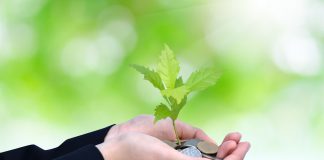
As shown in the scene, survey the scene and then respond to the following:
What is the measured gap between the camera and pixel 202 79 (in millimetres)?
1126

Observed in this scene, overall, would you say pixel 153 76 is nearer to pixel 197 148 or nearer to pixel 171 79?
pixel 171 79

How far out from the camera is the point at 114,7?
207cm

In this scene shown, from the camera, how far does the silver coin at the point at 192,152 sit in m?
1.16

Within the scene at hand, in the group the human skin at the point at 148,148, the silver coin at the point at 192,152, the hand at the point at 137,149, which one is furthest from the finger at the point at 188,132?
the hand at the point at 137,149

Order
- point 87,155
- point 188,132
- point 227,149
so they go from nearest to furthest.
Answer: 1. point 87,155
2. point 227,149
3. point 188,132

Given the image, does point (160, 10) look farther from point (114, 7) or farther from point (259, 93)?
point (259, 93)

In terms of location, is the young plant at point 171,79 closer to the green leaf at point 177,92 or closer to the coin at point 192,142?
the green leaf at point 177,92

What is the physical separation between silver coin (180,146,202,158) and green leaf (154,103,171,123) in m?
0.09

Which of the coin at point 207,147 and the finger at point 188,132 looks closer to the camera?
the coin at point 207,147

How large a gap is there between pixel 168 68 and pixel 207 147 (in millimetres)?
204

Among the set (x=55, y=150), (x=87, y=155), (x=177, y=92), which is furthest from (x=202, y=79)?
(x=55, y=150)

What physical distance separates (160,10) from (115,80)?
0.99ft

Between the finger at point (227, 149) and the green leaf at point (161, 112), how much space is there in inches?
5.3

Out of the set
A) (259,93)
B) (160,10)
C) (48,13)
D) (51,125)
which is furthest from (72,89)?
(259,93)
